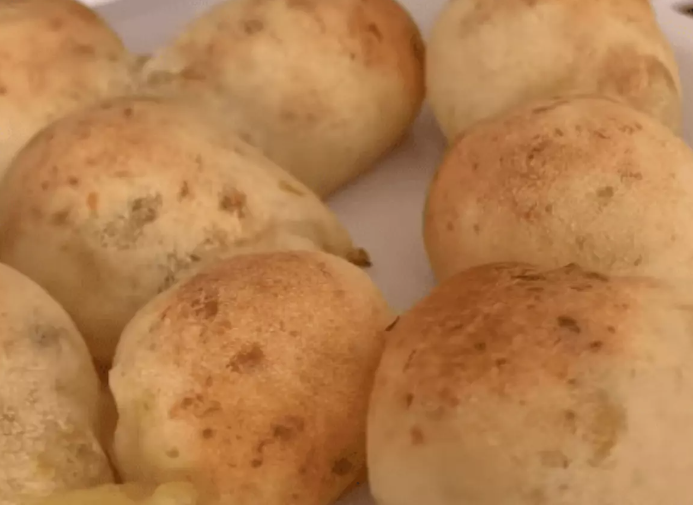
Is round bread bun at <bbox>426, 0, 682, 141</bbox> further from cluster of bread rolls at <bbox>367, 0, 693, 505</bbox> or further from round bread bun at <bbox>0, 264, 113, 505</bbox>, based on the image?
round bread bun at <bbox>0, 264, 113, 505</bbox>

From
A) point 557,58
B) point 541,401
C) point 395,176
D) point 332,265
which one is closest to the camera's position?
point 541,401

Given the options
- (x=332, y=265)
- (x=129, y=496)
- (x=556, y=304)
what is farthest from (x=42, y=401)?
(x=556, y=304)

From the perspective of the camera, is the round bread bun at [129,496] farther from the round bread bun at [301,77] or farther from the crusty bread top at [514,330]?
the round bread bun at [301,77]

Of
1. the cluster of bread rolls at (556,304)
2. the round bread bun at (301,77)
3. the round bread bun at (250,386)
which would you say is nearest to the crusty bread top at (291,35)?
the round bread bun at (301,77)

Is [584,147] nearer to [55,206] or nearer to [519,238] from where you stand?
[519,238]

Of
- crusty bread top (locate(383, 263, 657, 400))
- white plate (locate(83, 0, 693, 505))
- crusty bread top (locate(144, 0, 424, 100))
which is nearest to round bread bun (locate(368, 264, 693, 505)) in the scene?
crusty bread top (locate(383, 263, 657, 400))

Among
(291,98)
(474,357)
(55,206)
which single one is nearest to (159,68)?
(291,98)

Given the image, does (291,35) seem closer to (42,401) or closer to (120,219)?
(120,219)
